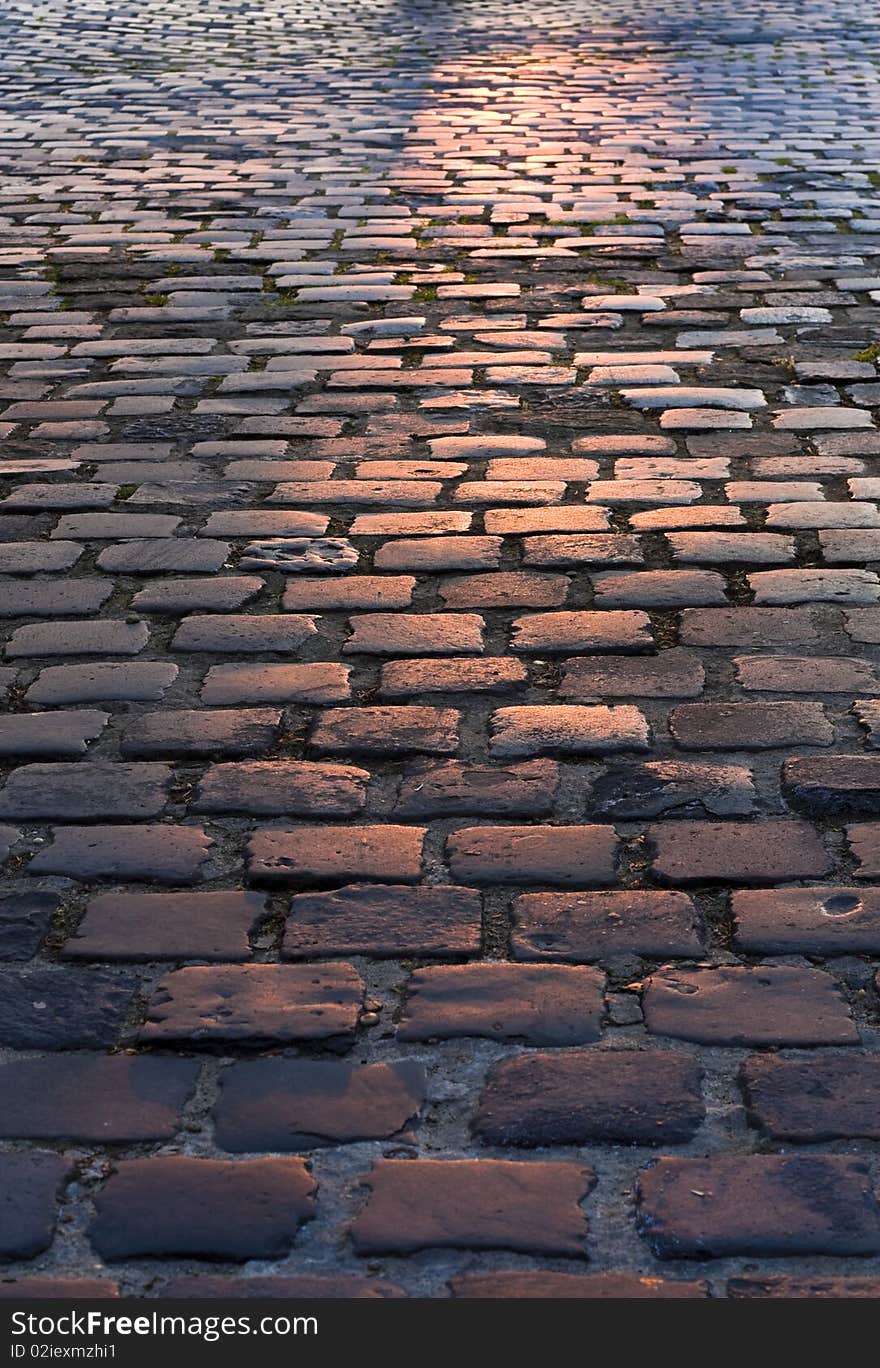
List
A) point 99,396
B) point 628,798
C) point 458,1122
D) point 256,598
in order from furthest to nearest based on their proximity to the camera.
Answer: point 99,396, point 256,598, point 628,798, point 458,1122

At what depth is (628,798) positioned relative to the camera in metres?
2.48

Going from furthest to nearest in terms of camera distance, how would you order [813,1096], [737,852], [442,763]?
[442,763]
[737,852]
[813,1096]

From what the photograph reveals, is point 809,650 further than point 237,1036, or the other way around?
point 809,650

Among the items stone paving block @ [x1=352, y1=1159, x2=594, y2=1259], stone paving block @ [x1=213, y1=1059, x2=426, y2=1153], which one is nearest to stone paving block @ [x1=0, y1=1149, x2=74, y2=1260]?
stone paving block @ [x1=213, y1=1059, x2=426, y2=1153]

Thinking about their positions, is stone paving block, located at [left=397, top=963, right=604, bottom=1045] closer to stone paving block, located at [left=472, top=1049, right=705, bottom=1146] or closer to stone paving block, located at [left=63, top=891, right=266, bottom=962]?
stone paving block, located at [left=472, top=1049, right=705, bottom=1146]

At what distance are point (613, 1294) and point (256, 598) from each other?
1918mm

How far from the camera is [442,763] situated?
102 inches

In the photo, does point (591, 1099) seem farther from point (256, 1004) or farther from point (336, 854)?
point (336, 854)

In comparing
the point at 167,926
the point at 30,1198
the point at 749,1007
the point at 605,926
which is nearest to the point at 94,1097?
the point at 30,1198

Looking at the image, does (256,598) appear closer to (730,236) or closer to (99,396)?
(99,396)

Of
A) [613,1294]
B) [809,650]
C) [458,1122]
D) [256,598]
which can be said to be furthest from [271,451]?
[613,1294]

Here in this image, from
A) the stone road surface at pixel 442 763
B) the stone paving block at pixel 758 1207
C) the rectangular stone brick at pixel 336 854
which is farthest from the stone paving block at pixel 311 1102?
the rectangular stone brick at pixel 336 854

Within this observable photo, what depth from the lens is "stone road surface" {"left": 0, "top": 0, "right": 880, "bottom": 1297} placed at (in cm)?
172

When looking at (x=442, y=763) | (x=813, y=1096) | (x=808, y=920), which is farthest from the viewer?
(x=442, y=763)
